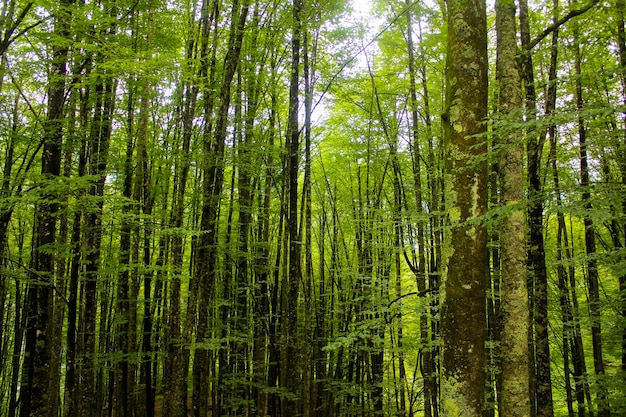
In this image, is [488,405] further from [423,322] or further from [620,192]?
[620,192]

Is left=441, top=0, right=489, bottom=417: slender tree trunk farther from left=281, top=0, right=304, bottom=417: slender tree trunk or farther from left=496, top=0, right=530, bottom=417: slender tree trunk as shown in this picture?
left=281, top=0, right=304, bottom=417: slender tree trunk

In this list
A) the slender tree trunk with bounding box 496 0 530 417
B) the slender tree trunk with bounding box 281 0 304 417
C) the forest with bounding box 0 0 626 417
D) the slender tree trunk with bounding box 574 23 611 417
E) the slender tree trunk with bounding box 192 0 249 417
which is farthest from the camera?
the slender tree trunk with bounding box 281 0 304 417

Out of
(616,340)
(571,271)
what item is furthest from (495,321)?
(571,271)

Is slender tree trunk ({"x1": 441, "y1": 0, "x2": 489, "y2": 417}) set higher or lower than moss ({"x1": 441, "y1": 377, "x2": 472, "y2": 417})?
higher

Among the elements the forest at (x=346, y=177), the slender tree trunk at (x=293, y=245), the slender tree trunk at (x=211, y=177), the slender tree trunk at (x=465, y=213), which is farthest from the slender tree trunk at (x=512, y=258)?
the slender tree trunk at (x=211, y=177)

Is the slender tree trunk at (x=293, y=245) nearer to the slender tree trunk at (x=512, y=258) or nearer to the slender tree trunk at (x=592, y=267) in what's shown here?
the slender tree trunk at (x=512, y=258)

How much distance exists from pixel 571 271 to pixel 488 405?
757cm

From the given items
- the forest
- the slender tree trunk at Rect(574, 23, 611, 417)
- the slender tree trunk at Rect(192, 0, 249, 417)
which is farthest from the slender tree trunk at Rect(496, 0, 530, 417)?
the slender tree trunk at Rect(192, 0, 249, 417)

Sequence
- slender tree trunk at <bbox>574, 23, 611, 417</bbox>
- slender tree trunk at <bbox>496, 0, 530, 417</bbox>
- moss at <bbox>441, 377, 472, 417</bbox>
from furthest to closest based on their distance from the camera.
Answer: slender tree trunk at <bbox>574, 23, 611, 417</bbox>, slender tree trunk at <bbox>496, 0, 530, 417</bbox>, moss at <bbox>441, 377, 472, 417</bbox>

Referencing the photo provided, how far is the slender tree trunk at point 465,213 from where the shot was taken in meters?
2.78

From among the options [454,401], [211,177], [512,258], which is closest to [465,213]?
[454,401]

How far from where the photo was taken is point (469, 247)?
9.68ft

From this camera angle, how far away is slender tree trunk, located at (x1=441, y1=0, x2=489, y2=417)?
278 centimetres

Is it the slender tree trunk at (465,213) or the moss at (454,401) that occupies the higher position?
the slender tree trunk at (465,213)
